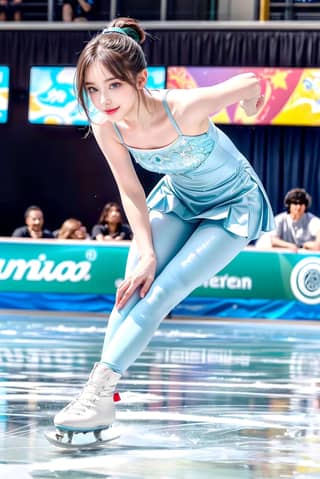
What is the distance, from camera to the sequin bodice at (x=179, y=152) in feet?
9.25

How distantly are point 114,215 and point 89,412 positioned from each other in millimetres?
6691

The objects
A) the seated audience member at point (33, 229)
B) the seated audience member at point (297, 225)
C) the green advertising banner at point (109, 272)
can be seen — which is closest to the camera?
the green advertising banner at point (109, 272)

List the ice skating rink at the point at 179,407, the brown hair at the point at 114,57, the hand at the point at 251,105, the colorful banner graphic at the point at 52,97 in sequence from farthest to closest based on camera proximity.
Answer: the colorful banner graphic at the point at 52,97 < the hand at the point at 251,105 < the brown hair at the point at 114,57 < the ice skating rink at the point at 179,407

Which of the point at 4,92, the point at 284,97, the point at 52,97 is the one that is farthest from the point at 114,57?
the point at 4,92

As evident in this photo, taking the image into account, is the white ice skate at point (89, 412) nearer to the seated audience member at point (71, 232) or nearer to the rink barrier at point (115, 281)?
the rink barrier at point (115, 281)

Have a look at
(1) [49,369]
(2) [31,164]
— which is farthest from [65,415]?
(2) [31,164]

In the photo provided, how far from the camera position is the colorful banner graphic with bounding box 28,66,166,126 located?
11617mm

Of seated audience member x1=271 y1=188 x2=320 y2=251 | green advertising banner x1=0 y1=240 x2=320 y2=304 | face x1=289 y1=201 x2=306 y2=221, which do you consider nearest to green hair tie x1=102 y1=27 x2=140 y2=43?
green advertising banner x1=0 y1=240 x2=320 y2=304

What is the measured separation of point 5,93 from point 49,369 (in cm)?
776

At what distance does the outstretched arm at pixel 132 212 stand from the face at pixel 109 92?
6.0 inches

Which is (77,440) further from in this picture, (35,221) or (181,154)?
(35,221)

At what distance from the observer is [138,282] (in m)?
2.79

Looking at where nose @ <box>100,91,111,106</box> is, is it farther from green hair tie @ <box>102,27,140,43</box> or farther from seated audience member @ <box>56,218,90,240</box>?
seated audience member @ <box>56,218,90,240</box>

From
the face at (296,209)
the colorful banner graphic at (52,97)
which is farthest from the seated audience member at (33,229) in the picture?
the colorful banner graphic at (52,97)
